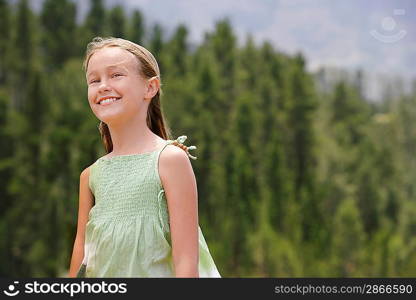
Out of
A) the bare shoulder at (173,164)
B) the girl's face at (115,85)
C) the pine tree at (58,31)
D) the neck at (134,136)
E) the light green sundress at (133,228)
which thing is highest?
the pine tree at (58,31)

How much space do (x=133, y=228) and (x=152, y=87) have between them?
0.56 feet

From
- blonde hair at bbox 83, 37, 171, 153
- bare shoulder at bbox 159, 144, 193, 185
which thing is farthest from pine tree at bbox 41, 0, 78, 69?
bare shoulder at bbox 159, 144, 193, 185

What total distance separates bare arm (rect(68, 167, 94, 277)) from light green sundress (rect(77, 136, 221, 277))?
0.09 ft

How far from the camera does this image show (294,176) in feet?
33.6

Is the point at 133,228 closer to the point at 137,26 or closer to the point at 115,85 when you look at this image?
the point at 115,85

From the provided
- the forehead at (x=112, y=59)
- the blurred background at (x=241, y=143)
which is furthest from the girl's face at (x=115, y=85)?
the blurred background at (x=241, y=143)

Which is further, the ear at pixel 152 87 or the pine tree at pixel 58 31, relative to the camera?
the pine tree at pixel 58 31

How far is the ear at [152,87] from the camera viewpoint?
0.77 m

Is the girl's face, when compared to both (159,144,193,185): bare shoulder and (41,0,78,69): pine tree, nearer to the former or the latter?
(159,144,193,185): bare shoulder

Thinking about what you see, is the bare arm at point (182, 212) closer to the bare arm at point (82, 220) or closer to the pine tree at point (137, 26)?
the bare arm at point (82, 220)

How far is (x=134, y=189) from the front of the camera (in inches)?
28.5

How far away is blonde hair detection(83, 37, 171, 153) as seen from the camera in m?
0.76

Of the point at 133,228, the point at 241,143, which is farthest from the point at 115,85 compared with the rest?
the point at 241,143

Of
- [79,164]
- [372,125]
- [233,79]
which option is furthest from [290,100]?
[79,164]
